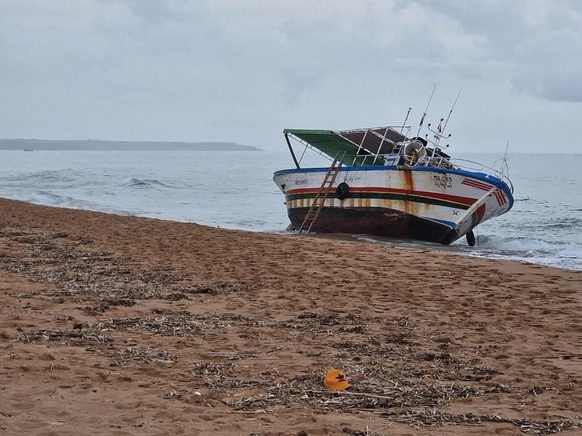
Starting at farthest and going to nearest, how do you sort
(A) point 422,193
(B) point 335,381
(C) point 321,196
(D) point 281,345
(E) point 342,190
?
(C) point 321,196 < (E) point 342,190 < (A) point 422,193 < (D) point 281,345 < (B) point 335,381

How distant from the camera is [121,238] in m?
15.5

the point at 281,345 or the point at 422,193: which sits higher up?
the point at 422,193

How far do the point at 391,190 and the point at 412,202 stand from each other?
0.60 metres

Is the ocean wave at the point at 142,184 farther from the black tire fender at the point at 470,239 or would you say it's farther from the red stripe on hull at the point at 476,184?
the red stripe on hull at the point at 476,184

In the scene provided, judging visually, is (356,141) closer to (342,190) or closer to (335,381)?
(342,190)

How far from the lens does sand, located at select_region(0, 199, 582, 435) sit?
4781 millimetres

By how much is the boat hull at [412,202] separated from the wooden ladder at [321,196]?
0.40ft

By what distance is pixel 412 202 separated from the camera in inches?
754

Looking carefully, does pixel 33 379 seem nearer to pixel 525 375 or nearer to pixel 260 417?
pixel 260 417

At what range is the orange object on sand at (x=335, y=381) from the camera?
5406 mm

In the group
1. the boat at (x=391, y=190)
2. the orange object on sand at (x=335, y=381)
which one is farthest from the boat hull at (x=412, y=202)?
the orange object on sand at (x=335, y=381)

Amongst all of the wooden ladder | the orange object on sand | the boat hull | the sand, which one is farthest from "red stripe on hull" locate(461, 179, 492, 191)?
the orange object on sand

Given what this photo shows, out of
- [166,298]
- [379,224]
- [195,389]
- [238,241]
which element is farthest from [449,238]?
[195,389]

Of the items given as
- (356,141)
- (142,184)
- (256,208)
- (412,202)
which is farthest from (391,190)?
(142,184)
